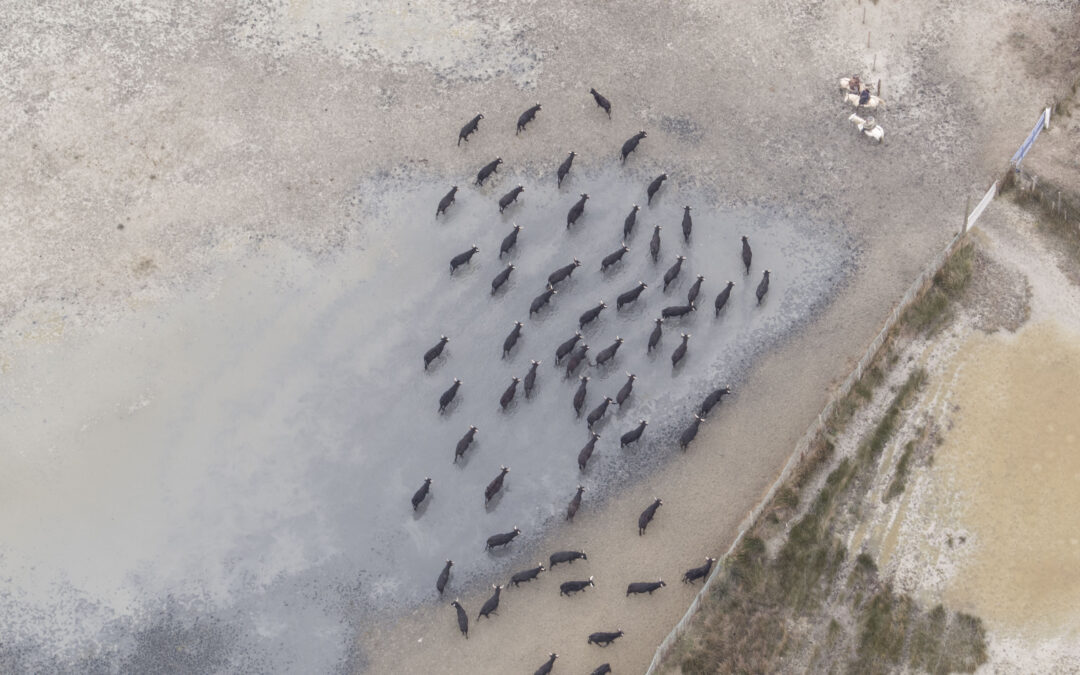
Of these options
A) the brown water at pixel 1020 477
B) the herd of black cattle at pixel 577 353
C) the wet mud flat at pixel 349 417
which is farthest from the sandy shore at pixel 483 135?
the brown water at pixel 1020 477

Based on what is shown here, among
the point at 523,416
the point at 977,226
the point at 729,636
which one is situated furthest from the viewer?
the point at 977,226

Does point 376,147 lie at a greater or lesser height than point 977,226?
lesser

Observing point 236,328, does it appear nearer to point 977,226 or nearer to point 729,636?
point 729,636

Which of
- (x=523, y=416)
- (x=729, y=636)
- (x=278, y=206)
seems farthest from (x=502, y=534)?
(x=278, y=206)

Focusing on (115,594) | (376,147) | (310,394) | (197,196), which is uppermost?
(376,147)

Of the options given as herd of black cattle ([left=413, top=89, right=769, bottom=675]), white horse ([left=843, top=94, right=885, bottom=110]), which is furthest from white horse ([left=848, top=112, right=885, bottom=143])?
herd of black cattle ([left=413, top=89, right=769, bottom=675])

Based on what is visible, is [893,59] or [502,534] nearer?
[502,534]

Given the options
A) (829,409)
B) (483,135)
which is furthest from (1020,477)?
(483,135)
